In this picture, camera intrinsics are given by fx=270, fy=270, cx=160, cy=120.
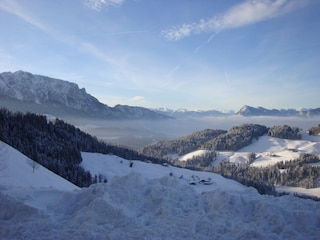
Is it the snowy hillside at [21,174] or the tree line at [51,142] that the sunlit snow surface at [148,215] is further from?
the tree line at [51,142]

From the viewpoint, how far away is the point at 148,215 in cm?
1722

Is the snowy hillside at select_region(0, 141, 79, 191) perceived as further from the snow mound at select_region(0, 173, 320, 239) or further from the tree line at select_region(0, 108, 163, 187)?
the tree line at select_region(0, 108, 163, 187)

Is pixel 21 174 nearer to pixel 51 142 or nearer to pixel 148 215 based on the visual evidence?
pixel 148 215

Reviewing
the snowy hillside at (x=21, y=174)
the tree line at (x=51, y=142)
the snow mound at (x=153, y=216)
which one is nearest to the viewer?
the snow mound at (x=153, y=216)

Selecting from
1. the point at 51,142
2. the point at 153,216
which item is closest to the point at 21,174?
the point at 153,216

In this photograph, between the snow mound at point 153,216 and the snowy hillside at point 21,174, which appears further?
the snowy hillside at point 21,174

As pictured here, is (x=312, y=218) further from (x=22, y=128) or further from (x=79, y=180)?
(x=22, y=128)

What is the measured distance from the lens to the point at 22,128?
379ft

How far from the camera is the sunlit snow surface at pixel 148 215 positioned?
1458 cm

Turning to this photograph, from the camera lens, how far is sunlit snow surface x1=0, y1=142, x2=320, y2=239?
14584mm

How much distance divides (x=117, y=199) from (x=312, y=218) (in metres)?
12.4

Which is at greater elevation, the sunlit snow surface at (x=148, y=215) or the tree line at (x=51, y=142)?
the sunlit snow surface at (x=148, y=215)

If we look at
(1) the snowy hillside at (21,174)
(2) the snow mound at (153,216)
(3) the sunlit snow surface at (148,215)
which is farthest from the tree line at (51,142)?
(2) the snow mound at (153,216)

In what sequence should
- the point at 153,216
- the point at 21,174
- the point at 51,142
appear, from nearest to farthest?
1. the point at 153,216
2. the point at 21,174
3. the point at 51,142
